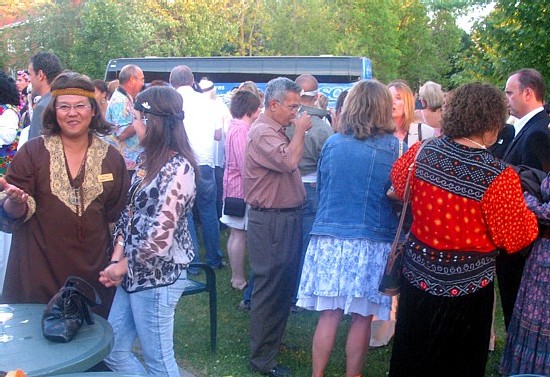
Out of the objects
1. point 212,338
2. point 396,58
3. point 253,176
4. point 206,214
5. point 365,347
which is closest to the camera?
point 365,347

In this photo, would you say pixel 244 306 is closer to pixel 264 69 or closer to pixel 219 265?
pixel 219 265

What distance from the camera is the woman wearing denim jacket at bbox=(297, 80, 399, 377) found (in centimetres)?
388

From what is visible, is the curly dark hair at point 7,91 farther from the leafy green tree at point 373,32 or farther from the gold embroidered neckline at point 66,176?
the leafy green tree at point 373,32

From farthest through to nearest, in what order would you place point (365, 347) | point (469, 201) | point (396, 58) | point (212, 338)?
point (396, 58)
point (212, 338)
point (365, 347)
point (469, 201)

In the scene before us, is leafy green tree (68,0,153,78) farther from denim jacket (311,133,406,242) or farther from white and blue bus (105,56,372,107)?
denim jacket (311,133,406,242)

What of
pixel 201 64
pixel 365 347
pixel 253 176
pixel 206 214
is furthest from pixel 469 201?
pixel 201 64

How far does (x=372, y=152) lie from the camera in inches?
153

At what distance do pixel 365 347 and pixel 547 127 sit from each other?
1934 mm

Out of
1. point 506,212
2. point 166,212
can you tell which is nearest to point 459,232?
point 506,212

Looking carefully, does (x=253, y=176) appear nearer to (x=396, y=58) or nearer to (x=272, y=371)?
(x=272, y=371)

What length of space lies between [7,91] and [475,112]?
167 inches

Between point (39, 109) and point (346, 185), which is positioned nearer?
point (346, 185)

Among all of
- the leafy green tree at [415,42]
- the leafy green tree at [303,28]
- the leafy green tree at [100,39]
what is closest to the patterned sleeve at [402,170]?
the leafy green tree at [100,39]

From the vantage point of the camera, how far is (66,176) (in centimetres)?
335
